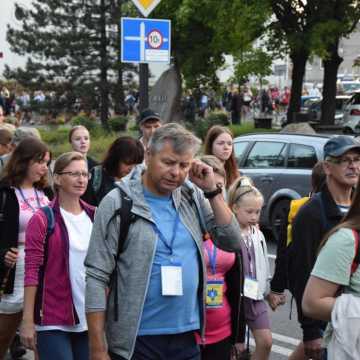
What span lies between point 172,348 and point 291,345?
11.1 ft

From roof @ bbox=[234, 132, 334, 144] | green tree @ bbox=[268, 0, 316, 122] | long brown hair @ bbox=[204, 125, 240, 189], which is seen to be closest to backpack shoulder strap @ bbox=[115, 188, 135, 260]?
long brown hair @ bbox=[204, 125, 240, 189]

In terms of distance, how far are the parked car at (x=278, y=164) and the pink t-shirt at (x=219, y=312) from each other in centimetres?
572

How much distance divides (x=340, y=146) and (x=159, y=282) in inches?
53.7

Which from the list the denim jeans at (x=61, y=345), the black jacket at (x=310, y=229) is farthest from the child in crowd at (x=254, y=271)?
the denim jeans at (x=61, y=345)

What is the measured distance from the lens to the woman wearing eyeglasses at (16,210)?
184 inches

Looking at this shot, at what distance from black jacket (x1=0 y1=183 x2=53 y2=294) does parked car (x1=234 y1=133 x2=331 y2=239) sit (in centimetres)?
555

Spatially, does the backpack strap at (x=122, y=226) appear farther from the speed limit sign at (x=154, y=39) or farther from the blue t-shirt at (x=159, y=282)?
the speed limit sign at (x=154, y=39)

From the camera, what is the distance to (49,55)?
3244cm

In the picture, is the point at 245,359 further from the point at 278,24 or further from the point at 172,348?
the point at 278,24

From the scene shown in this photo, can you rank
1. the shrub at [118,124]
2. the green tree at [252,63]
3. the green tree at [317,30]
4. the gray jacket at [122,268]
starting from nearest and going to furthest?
the gray jacket at [122,268] < the green tree at [317,30] < the green tree at [252,63] < the shrub at [118,124]

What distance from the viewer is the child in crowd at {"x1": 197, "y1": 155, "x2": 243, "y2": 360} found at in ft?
13.2

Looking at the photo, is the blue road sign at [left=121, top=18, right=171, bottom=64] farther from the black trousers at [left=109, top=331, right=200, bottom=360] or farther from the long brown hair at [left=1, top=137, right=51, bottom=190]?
the black trousers at [left=109, top=331, right=200, bottom=360]

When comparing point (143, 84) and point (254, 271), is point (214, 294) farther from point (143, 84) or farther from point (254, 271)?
point (143, 84)

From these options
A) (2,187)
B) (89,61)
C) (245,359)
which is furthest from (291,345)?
(89,61)
